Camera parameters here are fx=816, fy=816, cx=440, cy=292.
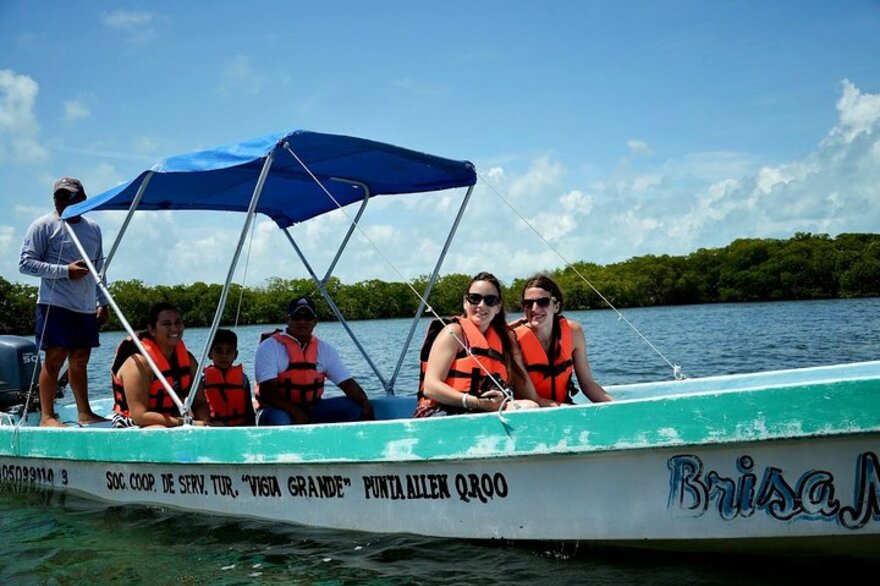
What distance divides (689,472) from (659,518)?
1.01 ft

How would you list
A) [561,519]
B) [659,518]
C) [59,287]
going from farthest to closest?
[59,287]
[561,519]
[659,518]

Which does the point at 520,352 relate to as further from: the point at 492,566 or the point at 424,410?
the point at 492,566

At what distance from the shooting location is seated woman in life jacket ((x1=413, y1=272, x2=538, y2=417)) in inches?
193

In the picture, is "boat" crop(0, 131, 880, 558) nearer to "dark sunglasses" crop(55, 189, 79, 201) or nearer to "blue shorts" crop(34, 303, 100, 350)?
"dark sunglasses" crop(55, 189, 79, 201)

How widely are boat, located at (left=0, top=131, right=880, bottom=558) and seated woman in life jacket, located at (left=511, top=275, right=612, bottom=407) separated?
92cm

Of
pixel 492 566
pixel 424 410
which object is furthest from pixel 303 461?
pixel 492 566

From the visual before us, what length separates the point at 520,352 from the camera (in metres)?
5.32

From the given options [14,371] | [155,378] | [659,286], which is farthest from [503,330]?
[659,286]

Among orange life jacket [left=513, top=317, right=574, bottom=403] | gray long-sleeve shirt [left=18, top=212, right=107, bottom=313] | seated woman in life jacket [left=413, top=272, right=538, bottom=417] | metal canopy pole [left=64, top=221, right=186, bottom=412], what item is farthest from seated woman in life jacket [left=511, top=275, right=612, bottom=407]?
gray long-sleeve shirt [left=18, top=212, right=107, bottom=313]

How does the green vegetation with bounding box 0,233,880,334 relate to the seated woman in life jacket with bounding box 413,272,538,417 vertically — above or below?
above

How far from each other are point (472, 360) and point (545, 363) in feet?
2.08

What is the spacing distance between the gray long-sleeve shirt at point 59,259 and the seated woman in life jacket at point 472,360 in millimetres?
3389

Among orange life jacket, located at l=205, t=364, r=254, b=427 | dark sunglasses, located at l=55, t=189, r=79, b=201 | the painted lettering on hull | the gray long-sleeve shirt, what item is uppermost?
dark sunglasses, located at l=55, t=189, r=79, b=201

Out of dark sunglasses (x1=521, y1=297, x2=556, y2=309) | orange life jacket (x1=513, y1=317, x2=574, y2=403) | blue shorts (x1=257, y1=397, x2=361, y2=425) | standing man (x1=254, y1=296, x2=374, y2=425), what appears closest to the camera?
dark sunglasses (x1=521, y1=297, x2=556, y2=309)
